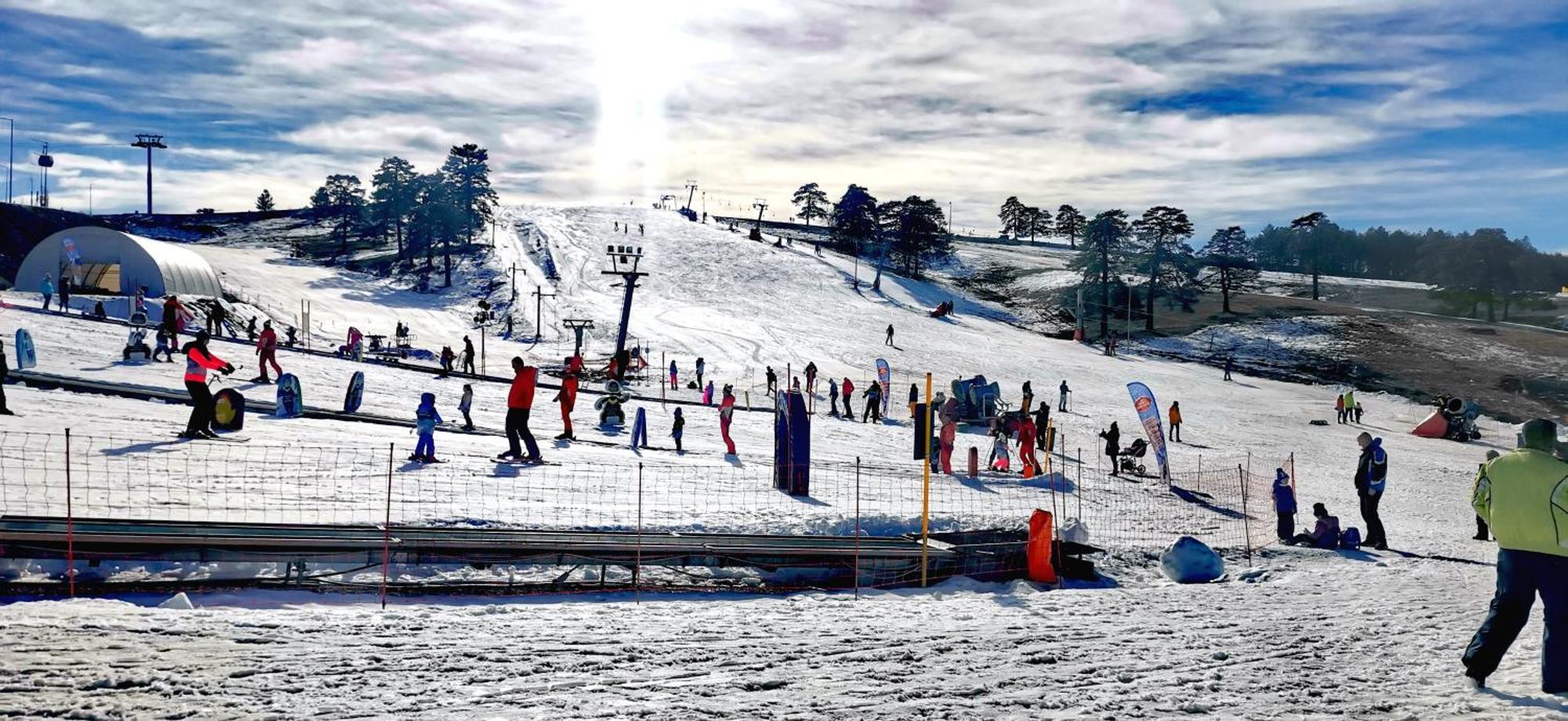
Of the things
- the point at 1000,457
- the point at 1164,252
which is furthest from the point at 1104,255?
the point at 1000,457

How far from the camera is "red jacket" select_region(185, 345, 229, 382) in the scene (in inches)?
578

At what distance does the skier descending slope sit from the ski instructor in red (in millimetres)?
4199

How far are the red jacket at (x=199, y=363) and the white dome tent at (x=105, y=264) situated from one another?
36637mm

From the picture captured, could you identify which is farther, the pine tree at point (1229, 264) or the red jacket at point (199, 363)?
the pine tree at point (1229, 264)

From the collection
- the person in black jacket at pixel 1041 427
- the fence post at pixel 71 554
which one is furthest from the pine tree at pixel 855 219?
the fence post at pixel 71 554

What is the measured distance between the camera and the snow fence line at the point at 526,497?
11.5 metres

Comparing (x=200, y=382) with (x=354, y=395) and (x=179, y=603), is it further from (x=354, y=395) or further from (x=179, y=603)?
(x=179, y=603)

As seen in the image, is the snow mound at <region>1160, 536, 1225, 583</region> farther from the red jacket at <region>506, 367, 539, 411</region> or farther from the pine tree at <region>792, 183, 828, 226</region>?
the pine tree at <region>792, 183, 828, 226</region>

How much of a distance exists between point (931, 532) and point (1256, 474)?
16.3 metres

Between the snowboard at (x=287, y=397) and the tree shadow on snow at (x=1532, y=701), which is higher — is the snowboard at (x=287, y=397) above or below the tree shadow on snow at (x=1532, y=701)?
above

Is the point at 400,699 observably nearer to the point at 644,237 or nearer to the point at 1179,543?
the point at 1179,543

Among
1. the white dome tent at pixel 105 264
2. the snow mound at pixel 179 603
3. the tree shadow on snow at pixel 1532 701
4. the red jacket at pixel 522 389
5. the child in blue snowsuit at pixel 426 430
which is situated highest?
the white dome tent at pixel 105 264

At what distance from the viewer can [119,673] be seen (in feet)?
19.2

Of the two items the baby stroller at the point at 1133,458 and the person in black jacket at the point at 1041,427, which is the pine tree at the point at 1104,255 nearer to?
the person in black jacket at the point at 1041,427
